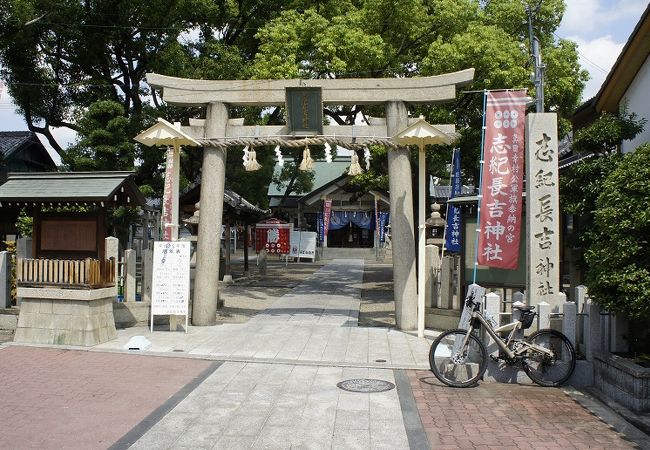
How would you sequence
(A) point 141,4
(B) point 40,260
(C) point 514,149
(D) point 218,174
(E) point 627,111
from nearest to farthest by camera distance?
(C) point 514,149 → (B) point 40,260 → (E) point 627,111 → (D) point 218,174 → (A) point 141,4

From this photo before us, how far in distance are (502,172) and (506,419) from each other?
438 cm

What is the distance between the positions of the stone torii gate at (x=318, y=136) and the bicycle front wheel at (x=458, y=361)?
3.62m

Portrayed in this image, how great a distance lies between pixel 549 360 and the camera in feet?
27.2

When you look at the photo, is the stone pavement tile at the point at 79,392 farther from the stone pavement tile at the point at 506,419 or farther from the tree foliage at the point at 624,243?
the tree foliage at the point at 624,243

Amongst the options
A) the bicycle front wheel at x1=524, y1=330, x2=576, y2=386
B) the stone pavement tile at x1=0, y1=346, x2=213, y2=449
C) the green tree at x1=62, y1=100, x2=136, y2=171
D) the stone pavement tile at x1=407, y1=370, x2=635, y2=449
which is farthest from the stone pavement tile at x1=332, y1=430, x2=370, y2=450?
the green tree at x1=62, y1=100, x2=136, y2=171

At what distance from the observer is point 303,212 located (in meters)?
44.3

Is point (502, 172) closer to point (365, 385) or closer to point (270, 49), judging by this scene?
point (365, 385)

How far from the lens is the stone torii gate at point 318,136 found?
39.5 feet

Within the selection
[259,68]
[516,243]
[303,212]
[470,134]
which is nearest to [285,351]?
[516,243]

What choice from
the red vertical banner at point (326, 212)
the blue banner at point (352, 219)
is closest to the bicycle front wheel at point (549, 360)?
the red vertical banner at point (326, 212)

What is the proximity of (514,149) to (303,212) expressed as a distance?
3506 centimetres

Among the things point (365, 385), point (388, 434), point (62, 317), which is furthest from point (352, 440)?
point (62, 317)

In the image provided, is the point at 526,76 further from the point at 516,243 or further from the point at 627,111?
the point at 516,243

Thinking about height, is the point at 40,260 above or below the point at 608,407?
above
